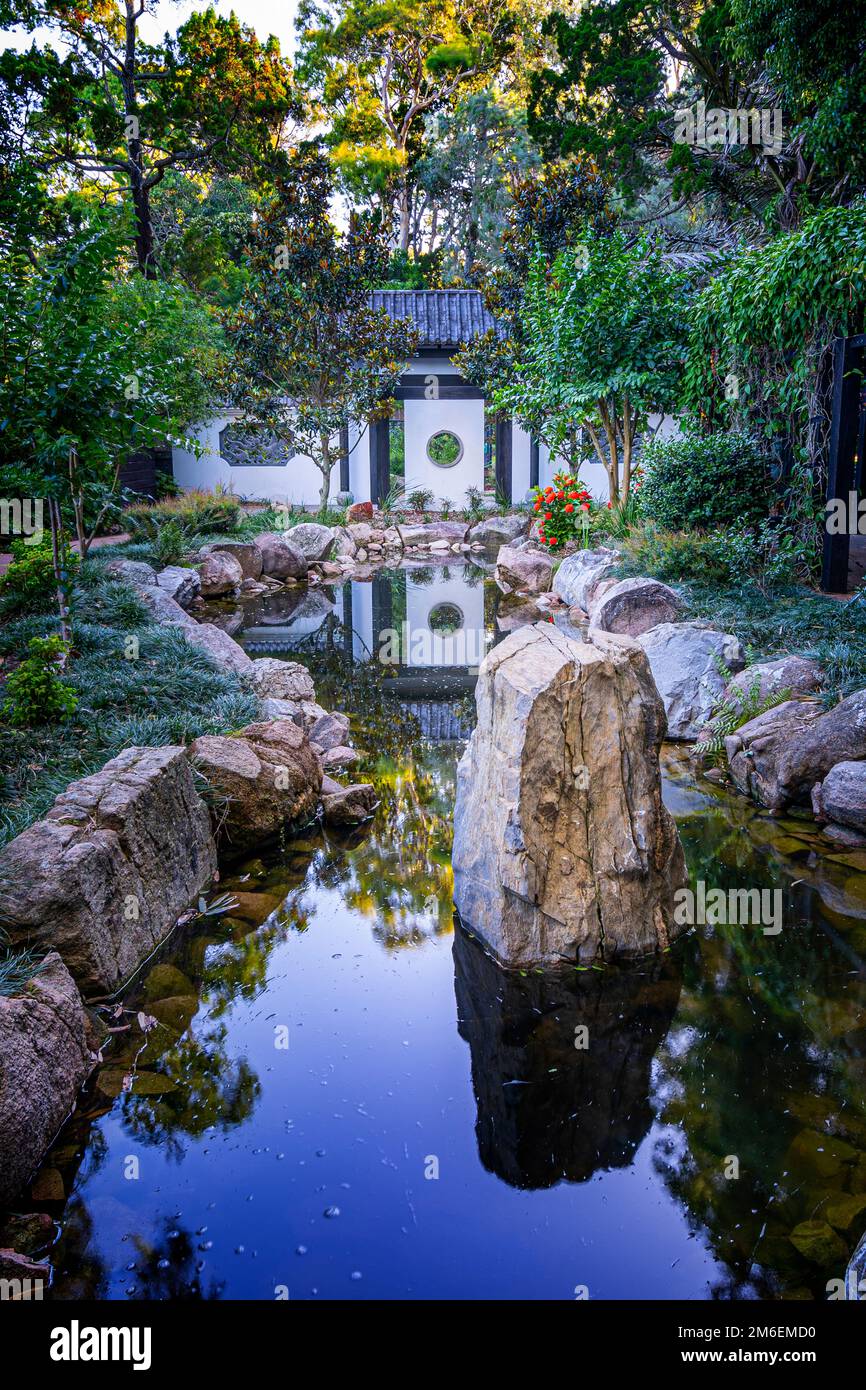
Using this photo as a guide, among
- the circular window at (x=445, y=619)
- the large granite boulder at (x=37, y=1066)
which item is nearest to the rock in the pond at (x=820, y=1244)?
the large granite boulder at (x=37, y=1066)

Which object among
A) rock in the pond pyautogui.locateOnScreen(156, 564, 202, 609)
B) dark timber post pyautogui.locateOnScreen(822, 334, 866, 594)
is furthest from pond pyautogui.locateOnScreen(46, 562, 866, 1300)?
rock in the pond pyautogui.locateOnScreen(156, 564, 202, 609)

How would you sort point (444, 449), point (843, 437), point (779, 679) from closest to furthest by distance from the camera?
point (779, 679) < point (843, 437) < point (444, 449)

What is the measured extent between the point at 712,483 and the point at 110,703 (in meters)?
6.96

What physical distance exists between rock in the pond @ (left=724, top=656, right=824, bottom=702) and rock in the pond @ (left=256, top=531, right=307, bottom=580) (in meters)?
9.80

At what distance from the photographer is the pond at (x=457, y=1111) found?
2.65m

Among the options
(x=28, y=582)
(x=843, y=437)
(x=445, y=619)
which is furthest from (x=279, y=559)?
(x=843, y=437)

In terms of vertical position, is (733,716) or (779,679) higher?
(779,679)

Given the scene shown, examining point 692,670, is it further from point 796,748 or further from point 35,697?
point 35,697

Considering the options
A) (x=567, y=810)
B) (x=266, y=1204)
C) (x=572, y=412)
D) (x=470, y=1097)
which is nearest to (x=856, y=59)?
(x=572, y=412)

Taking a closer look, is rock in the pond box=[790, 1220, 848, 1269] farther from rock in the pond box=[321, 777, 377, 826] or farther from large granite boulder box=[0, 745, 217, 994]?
rock in the pond box=[321, 777, 377, 826]

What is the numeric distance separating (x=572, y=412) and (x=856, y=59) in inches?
192

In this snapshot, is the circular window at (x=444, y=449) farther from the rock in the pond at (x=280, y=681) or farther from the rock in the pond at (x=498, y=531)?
the rock in the pond at (x=280, y=681)

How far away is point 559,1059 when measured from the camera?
140 inches

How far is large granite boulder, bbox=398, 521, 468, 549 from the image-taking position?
1930 cm
